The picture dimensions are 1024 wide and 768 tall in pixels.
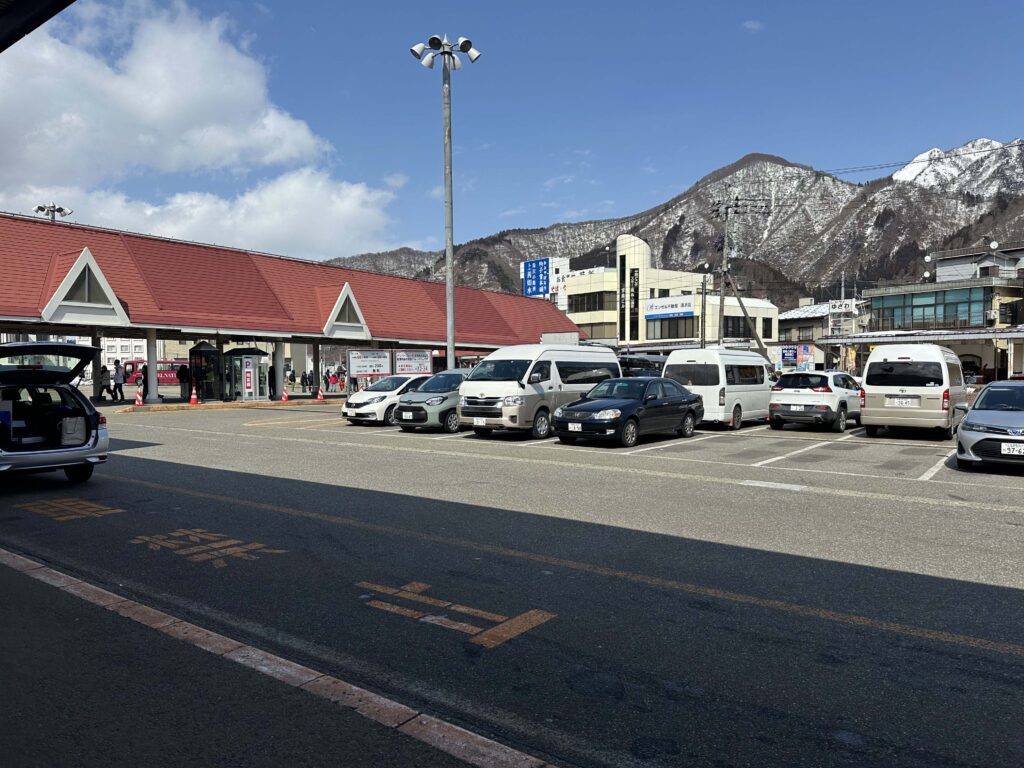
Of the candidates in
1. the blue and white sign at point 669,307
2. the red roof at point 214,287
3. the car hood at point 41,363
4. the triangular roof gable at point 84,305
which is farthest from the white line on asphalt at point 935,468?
the blue and white sign at point 669,307

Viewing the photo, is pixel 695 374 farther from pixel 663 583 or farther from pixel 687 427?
pixel 663 583

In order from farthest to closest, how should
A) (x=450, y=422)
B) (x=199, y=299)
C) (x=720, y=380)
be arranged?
(x=199, y=299) → (x=720, y=380) → (x=450, y=422)

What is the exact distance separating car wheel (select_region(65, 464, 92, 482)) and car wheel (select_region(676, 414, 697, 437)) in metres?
11.9

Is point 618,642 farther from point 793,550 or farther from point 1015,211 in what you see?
point 1015,211

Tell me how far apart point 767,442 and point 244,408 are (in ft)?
70.1

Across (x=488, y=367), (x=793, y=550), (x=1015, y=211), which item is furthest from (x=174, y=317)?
(x=1015, y=211)

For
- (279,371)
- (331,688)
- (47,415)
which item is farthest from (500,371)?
(279,371)

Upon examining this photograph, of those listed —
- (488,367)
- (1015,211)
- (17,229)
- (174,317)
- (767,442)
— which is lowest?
(767,442)

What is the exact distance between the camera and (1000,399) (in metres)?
12.3

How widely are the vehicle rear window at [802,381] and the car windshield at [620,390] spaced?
198 inches

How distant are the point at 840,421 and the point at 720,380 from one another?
3213mm

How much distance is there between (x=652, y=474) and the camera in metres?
Answer: 11.4

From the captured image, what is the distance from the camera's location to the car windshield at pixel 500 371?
1741cm

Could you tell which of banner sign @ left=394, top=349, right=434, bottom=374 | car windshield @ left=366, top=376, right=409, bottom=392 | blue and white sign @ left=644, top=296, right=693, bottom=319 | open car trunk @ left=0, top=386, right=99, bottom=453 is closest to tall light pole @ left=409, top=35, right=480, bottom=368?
car windshield @ left=366, top=376, right=409, bottom=392
